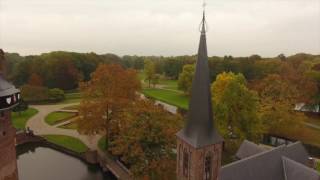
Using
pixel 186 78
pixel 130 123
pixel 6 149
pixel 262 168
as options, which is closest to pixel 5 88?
pixel 6 149

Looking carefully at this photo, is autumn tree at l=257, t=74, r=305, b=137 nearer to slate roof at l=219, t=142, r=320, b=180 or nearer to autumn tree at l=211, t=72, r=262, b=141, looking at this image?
autumn tree at l=211, t=72, r=262, b=141

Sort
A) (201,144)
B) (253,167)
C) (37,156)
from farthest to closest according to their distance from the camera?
(37,156), (253,167), (201,144)

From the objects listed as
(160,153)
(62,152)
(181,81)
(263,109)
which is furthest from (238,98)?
(181,81)

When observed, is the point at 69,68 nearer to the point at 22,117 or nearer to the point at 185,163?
the point at 22,117

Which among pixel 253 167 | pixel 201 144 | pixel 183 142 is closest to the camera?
pixel 201 144

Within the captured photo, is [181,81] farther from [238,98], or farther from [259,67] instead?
[238,98]

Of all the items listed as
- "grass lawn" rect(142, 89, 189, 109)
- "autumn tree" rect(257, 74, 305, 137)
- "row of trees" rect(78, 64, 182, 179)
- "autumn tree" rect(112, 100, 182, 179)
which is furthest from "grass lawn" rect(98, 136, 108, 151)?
"grass lawn" rect(142, 89, 189, 109)
